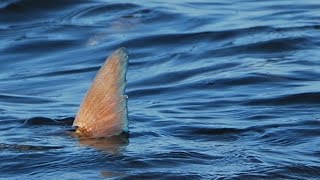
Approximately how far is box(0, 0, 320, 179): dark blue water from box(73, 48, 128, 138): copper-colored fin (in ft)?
0.30

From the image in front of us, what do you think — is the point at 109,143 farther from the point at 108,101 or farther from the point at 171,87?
the point at 171,87

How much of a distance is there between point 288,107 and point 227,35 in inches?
119

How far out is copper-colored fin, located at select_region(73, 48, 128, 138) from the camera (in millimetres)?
6922

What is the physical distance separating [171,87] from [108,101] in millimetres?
2278

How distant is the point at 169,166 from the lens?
6523 millimetres

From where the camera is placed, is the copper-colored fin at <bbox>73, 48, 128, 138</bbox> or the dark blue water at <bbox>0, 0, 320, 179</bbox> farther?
the copper-colored fin at <bbox>73, 48, 128, 138</bbox>

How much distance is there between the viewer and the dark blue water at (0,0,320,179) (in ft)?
21.7

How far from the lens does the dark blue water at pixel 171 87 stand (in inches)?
261

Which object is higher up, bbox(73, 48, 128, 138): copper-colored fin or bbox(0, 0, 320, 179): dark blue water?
bbox(73, 48, 128, 138): copper-colored fin

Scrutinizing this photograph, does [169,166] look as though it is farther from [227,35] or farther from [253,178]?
[227,35]

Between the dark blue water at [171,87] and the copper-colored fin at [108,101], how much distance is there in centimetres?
9

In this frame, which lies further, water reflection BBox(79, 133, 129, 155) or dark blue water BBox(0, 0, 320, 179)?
water reflection BBox(79, 133, 129, 155)

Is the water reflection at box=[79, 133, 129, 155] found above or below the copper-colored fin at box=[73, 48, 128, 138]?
below

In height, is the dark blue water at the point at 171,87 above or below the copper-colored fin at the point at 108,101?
below
